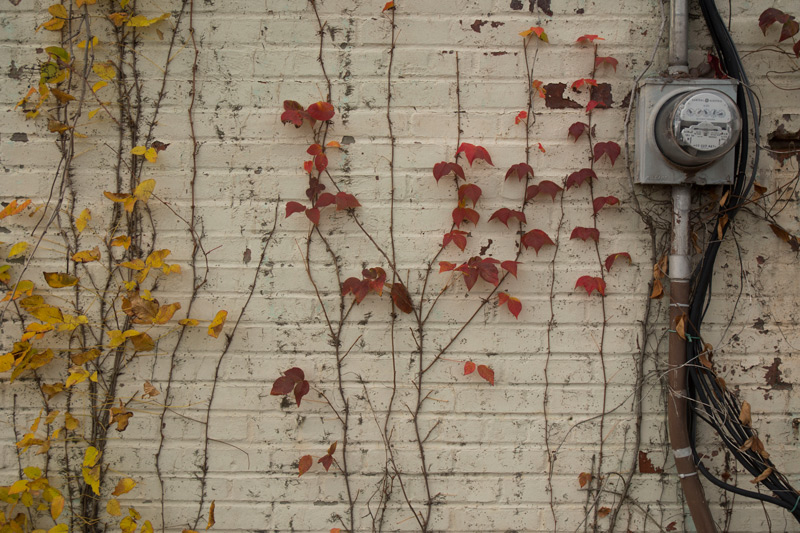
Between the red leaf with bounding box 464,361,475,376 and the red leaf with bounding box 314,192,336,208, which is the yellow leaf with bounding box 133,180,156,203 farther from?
the red leaf with bounding box 464,361,475,376

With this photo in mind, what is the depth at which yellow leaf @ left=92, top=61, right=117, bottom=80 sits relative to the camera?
164cm

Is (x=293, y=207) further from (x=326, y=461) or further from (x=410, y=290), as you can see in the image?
(x=326, y=461)

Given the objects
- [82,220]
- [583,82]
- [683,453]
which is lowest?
[683,453]

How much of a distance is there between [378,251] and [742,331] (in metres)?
1.20

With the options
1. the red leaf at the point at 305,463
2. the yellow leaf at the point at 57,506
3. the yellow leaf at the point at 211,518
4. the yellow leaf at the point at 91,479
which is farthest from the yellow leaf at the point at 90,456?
the red leaf at the point at 305,463

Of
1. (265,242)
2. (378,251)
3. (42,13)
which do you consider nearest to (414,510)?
(378,251)

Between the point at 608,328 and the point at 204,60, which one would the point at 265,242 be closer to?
the point at 204,60

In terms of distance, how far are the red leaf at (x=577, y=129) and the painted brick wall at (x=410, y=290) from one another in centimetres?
3

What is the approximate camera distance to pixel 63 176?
1675mm

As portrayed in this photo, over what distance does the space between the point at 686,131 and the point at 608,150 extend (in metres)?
0.22

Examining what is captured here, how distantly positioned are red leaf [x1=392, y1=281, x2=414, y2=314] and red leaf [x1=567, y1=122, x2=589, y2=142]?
730 millimetres

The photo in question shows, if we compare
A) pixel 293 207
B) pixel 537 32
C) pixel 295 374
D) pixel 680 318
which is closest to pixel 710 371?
pixel 680 318

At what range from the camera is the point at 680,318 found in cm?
159

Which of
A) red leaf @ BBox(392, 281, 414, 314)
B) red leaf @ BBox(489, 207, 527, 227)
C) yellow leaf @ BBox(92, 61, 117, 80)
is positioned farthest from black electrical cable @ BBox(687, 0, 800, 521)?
yellow leaf @ BBox(92, 61, 117, 80)
